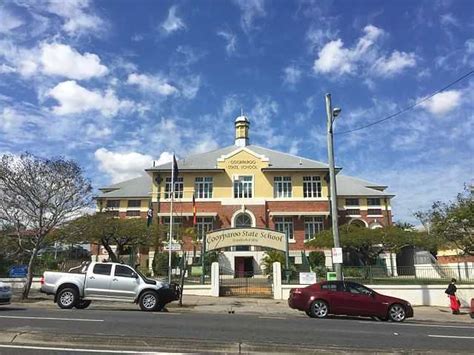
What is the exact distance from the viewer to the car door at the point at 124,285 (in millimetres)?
17641

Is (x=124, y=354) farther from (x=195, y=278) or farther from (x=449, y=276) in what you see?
(x=449, y=276)

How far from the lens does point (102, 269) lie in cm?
1788

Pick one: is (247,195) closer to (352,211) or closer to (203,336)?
(352,211)

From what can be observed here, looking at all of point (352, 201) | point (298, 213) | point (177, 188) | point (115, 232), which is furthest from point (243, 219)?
point (115, 232)

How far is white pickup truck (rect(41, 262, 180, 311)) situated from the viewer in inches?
689

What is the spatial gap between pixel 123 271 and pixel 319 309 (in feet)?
24.5

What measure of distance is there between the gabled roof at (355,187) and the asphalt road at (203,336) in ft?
125

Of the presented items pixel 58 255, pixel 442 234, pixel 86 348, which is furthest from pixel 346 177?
pixel 86 348

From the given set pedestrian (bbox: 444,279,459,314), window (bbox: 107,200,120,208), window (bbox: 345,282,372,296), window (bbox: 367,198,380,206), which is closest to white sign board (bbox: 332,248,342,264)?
window (bbox: 345,282,372,296)

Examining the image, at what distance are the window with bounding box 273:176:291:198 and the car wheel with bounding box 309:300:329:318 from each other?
2923 centimetres

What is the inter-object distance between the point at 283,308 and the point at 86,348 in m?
14.0

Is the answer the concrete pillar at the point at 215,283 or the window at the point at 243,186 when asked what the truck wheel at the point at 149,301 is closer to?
the concrete pillar at the point at 215,283

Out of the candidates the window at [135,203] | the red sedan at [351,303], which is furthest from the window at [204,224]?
the red sedan at [351,303]

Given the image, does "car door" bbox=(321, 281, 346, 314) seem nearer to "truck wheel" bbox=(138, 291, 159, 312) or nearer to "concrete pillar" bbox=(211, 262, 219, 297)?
"truck wheel" bbox=(138, 291, 159, 312)
